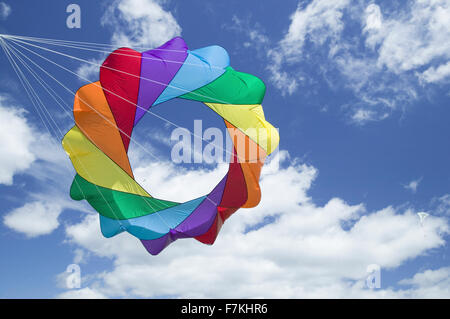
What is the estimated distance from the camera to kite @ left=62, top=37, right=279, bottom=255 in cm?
877

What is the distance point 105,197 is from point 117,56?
305cm

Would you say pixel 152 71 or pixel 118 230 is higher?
pixel 152 71

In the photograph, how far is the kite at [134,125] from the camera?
8.77 metres

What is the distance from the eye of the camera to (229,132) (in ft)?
30.4

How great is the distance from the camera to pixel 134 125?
9453mm

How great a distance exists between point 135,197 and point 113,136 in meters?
1.46
